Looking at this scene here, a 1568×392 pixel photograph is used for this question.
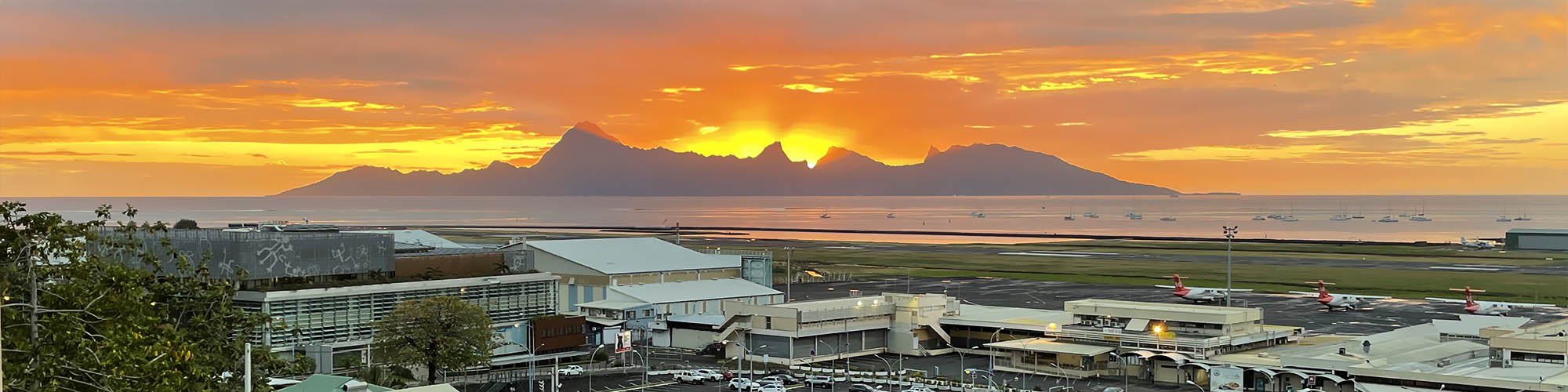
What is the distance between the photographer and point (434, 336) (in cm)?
6481

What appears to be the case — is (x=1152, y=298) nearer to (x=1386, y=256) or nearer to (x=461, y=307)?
(x=461, y=307)

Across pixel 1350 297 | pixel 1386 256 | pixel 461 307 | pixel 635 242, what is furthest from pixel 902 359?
pixel 1386 256

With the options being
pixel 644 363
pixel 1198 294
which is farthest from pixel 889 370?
pixel 1198 294

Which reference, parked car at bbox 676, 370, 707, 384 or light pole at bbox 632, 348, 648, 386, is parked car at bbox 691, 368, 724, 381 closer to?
parked car at bbox 676, 370, 707, 384

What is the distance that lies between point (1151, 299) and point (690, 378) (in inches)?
2413

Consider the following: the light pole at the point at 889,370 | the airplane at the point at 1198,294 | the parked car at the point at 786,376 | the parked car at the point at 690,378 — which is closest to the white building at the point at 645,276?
the light pole at the point at 889,370

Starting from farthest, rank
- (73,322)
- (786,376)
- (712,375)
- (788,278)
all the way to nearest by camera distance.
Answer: (788,278)
(786,376)
(712,375)
(73,322)

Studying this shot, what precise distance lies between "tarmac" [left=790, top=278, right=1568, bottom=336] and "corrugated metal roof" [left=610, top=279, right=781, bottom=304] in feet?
33.8

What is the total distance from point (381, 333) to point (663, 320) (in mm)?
29052

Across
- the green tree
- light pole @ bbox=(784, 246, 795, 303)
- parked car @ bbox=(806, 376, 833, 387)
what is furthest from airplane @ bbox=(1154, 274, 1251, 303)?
the green tree

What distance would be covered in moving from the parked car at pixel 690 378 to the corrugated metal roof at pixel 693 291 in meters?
26.4

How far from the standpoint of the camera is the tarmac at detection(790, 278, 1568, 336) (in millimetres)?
100250

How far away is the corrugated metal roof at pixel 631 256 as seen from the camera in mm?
106250

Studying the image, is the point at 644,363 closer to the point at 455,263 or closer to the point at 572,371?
the point at 572,371
